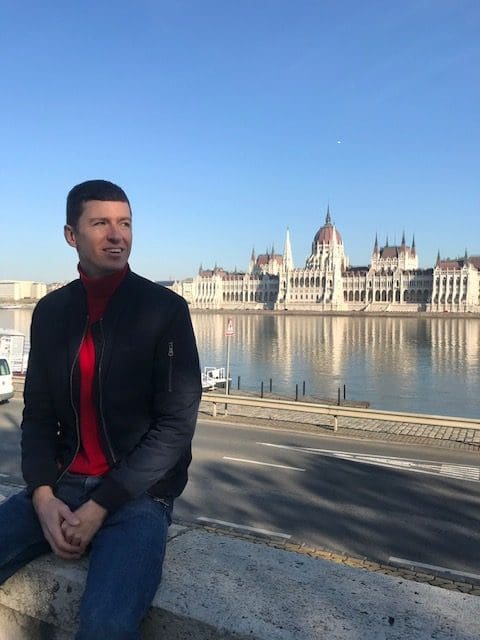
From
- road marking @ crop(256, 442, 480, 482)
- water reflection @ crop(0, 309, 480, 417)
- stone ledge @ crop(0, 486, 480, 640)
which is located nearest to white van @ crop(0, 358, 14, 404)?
road marking @ crop(256, 442, 480, 482)

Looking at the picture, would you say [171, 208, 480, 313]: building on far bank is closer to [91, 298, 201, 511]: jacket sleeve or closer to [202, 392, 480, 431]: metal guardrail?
[202, 392, 480, 431]: metal guardrail

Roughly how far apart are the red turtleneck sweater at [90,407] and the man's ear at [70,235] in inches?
7.6

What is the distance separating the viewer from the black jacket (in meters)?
2.27

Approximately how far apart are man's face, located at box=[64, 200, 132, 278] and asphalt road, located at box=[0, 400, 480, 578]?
449 centimetres

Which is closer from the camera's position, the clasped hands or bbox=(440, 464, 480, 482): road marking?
the clasped hands

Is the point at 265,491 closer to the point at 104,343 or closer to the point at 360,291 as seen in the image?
the point at 104,343

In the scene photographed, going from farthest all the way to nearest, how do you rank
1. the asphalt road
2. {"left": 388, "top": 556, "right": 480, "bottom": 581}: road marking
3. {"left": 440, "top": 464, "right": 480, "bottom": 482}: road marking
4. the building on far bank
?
1. the building on far bank
2. {"left": 440, "top": 464, "right": 480, "bottom": 482}: road marking
3. the asphalt road
4. {"left": 388, "top": 556, "right": 480, "bottom": 581}: road marking

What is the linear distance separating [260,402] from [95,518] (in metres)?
11.5

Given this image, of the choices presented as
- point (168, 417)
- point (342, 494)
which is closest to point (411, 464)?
point (342, 494)

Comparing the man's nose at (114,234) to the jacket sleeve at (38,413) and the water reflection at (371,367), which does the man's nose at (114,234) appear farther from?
the water reflection at (371,367)

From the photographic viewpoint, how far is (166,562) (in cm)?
211

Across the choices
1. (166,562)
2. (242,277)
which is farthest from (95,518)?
(242,277)

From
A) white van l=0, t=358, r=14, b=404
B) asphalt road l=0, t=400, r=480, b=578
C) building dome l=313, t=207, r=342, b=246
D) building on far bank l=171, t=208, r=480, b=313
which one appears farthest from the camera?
building dome l=313, t=207, r=342, b=246

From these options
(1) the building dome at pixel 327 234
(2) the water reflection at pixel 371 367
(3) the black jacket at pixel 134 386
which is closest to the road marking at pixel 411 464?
(3) the black jacket at pixel 134 386
